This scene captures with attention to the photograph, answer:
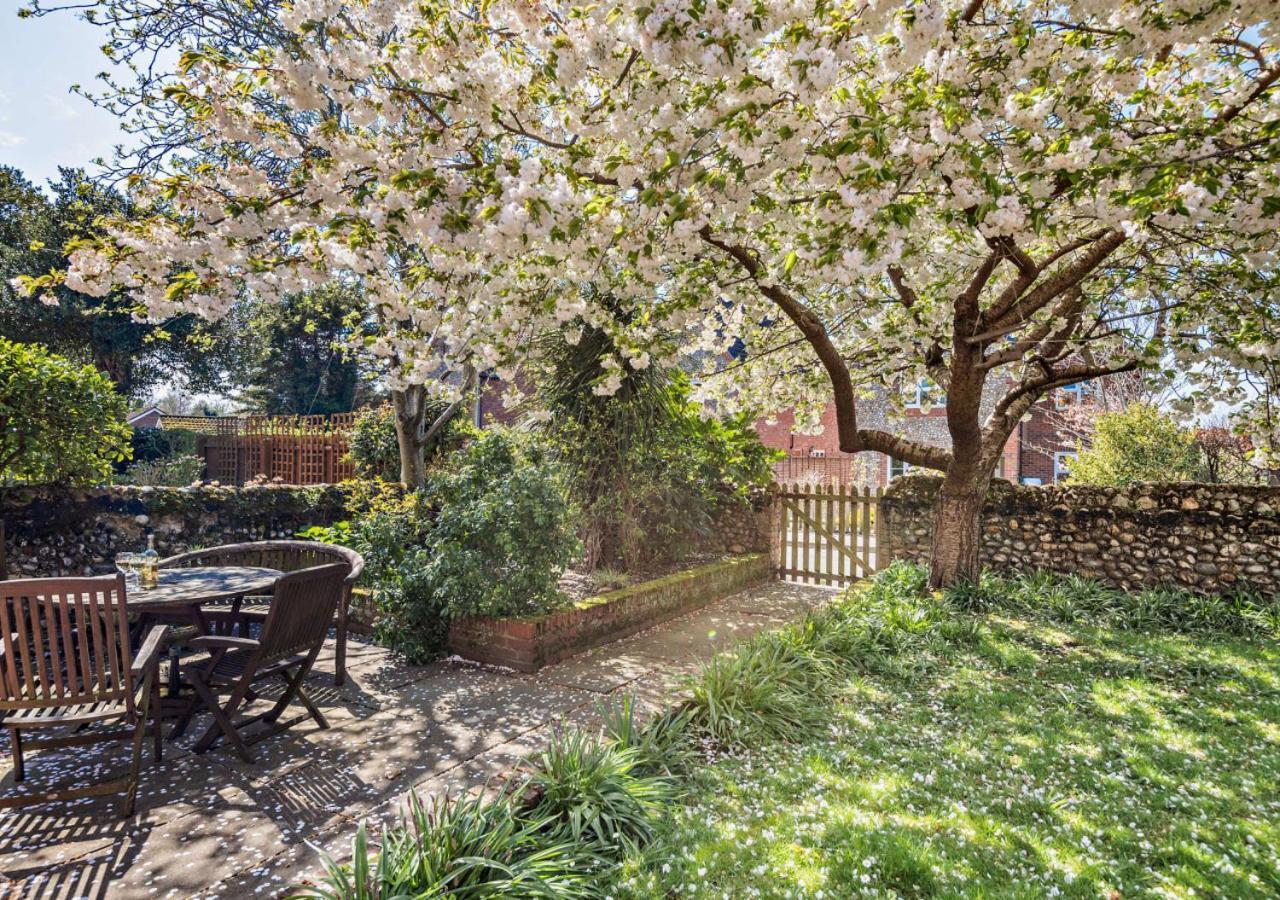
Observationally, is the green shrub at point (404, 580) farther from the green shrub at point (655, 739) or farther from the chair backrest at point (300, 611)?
the green shrub at point (655, 739)

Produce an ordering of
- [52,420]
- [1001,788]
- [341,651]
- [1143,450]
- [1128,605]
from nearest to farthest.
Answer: [1001,788] → [341,651] → [52,420] → [1128,605] → [1143,450]

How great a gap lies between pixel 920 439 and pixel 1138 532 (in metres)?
11.8

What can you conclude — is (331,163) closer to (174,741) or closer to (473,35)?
→ (473,35)

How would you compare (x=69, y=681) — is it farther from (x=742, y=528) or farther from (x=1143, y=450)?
(x=1143, y=450)

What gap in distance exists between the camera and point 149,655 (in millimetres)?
3176

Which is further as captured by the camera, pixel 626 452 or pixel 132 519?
pixel 626 452

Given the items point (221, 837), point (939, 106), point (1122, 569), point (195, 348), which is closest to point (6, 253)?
point (195, 348)

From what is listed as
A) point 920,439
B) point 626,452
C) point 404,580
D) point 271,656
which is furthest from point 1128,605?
point 920,439

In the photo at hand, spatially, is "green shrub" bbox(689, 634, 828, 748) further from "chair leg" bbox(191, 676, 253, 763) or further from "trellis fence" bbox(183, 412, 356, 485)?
"trellis fence" bbox(183, 412, 356, 485)

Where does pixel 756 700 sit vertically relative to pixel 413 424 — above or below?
below

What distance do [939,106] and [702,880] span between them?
374 centimetres

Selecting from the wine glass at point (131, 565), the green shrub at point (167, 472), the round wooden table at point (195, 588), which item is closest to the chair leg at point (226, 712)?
the round wooden table at point (195, 588)

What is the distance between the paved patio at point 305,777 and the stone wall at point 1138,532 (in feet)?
16.8

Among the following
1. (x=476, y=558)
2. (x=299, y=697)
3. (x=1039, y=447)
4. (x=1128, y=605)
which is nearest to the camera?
(x=299, y=697)
